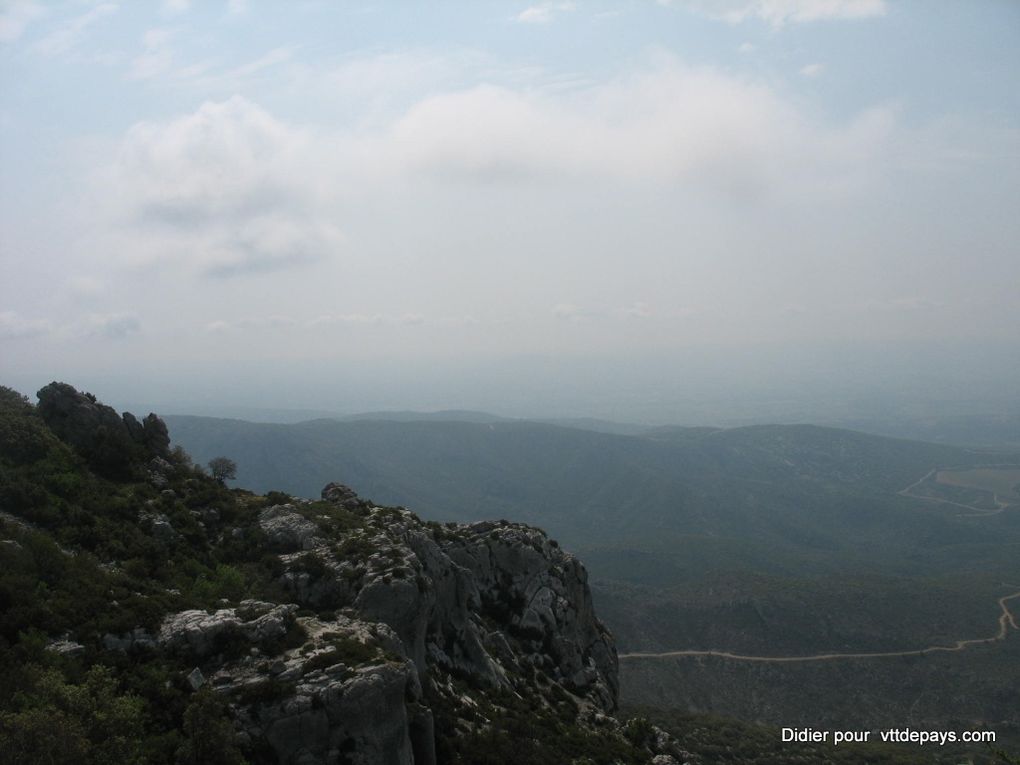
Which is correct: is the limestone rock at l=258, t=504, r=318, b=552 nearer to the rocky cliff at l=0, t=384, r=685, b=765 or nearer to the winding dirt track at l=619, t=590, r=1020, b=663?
the rocky cliff at l=0, t=384, r=685, b=765

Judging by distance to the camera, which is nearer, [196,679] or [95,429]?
[196,679]

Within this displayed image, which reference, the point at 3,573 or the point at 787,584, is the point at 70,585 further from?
the point at 787,584

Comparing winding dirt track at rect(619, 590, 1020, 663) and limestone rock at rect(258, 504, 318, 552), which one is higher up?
limestone rock at rect(258, 504, 318, 552)

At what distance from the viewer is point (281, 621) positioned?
25469 mm

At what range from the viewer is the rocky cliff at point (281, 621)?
21188 mm

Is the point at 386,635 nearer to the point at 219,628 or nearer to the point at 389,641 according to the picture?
the point at 389,641

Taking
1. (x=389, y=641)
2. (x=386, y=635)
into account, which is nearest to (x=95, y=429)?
(x=386, y=635)

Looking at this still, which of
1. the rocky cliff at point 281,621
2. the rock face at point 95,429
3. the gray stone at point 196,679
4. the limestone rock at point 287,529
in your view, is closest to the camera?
the rocky cliff at point 281,621

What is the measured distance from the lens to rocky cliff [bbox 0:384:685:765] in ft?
69.5

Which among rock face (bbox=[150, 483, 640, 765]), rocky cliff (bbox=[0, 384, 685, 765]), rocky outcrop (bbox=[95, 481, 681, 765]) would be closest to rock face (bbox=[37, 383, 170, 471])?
rocky cliff (bbox=[0, 384, 685, 765])

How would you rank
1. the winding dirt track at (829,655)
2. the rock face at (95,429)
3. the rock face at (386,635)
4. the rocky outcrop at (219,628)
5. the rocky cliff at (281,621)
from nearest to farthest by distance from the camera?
the rocky cliff at (281,621), the rock face at (386,635), the rocky outcrop at (219,628), the rock face at (95,429), the winding dirt track at (829,655)

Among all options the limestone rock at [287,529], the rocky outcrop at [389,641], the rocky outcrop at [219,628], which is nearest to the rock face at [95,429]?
the rocky outcrop at [389,641]

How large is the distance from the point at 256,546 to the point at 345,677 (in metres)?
14.2

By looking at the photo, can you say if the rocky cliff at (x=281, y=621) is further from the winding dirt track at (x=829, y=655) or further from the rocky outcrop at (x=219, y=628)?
the winding dirt track at (x=829, y=655)
